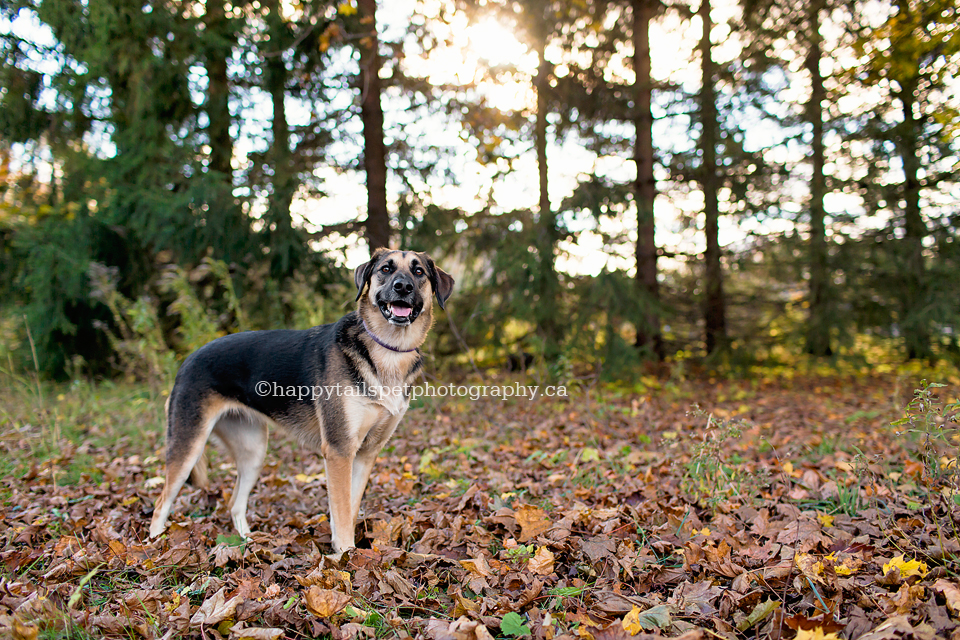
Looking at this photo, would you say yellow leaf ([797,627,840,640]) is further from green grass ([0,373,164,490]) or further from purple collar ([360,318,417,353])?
green grass ([0,373,164,490])

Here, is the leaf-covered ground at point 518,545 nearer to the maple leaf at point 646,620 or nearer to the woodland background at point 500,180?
the maple leaf at point 646,620

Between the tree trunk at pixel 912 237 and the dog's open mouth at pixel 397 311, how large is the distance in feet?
36.8

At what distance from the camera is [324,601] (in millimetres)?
2494

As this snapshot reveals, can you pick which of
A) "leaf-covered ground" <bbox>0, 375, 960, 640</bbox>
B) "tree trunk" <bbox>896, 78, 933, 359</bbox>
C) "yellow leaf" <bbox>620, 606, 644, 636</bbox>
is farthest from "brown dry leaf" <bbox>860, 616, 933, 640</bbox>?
"tree trunk" <bbox>896, 78, 933, 359</bbox>

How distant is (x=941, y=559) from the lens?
8.60 feet

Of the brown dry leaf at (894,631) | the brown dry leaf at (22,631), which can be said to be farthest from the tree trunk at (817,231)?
the brown dry leaf at (22,631)

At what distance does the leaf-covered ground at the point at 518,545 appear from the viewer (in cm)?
235

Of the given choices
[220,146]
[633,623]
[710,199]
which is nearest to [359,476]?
[633,623]

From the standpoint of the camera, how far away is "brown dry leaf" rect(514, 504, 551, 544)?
3.28 m

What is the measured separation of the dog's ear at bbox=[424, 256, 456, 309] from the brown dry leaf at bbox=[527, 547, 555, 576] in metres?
2.01

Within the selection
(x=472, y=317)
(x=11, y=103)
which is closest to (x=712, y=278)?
(x=472, y=317)

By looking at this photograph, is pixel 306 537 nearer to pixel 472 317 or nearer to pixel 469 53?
pixel 472 317

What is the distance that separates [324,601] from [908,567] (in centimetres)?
274

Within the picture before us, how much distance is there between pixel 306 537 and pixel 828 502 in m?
3.65
